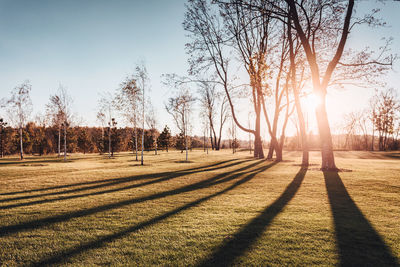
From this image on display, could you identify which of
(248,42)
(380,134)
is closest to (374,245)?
(248,42)

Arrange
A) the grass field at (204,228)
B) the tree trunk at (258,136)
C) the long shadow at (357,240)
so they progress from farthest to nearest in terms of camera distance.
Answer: the tree trunk at (258,136), the grass field at (204,228), the long shadow at (357,240)

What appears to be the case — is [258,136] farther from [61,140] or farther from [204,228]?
[61,140]

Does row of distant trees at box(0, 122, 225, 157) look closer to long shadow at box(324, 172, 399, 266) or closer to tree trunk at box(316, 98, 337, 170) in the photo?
tree trunk at box(316, 98, 337, 170)

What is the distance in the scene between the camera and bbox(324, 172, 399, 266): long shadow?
294cm

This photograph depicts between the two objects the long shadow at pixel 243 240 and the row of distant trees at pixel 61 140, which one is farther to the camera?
the row of distant trees at pixel 61 140

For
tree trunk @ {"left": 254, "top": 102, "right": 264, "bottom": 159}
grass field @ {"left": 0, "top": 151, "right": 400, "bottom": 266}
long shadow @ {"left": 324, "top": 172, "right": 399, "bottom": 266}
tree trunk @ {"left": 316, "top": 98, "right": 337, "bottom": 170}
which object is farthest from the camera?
tree trunk @ {"left": 254, "top": 102, "right": 264, "bottom": 159}

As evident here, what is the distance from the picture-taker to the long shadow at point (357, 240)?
294cm

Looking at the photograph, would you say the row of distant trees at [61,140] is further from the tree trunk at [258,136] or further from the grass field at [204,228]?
the grass field at [204,228]

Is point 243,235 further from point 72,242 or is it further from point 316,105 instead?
point 316,105

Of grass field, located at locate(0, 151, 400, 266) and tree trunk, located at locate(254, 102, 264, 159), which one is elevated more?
tree trunk, located at locate(254, 102, 264, 159)

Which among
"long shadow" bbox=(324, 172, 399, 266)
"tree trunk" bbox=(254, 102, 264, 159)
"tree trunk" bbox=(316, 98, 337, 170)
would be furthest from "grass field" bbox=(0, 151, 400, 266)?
"tree trunk" bbox=(254, 102, 264, 159)

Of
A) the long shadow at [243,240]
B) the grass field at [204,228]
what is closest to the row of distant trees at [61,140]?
the grass field at [204,228]

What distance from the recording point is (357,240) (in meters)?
3.56

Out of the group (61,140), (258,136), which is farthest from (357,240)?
(61,140)
